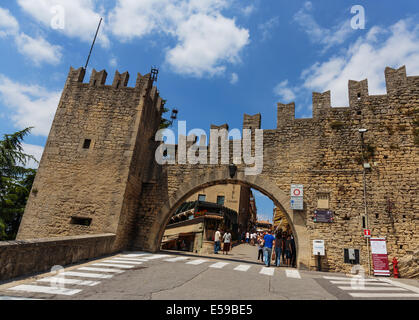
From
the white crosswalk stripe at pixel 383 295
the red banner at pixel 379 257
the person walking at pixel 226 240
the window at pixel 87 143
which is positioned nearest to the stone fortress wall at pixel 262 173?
the window at pixel 87 143

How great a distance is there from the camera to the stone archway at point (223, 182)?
9484 mm

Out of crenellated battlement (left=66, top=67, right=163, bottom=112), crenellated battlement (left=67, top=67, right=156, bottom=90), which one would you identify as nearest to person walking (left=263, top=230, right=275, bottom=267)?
crenellated battlement (left=66, top=67, right=163, bottom=112)

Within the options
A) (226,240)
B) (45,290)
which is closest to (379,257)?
(226,240)

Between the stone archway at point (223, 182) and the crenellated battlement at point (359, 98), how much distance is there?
2.84 meters

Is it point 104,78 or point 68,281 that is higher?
point 104,78

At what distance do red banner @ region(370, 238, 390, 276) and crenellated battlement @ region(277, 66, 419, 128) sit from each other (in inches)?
200

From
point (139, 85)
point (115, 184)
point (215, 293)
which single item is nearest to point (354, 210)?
point (215, 293)

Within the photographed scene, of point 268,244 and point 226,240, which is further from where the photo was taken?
point 226,240

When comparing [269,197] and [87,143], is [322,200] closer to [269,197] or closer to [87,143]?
[269,197]

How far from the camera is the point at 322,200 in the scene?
954 cm

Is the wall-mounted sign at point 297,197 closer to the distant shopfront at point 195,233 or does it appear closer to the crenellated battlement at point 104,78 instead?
the crenellated battlement at point 104,78

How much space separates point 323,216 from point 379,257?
6.83ft

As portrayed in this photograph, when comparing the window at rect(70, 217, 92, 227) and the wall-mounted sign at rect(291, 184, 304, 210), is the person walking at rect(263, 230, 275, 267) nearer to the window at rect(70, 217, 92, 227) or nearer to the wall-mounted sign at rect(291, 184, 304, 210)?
the wall-mounted sign at rect(291, 184, 304, 210)
